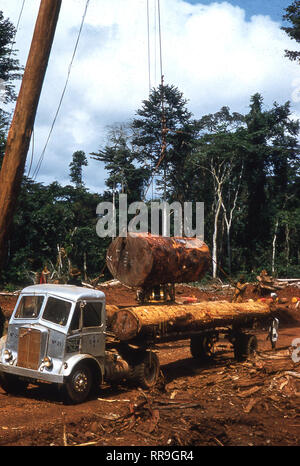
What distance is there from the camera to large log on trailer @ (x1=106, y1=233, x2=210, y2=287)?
12672 mm

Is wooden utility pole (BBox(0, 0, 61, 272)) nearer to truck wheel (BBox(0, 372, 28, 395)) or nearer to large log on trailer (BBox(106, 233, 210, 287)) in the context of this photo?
truck wheel (BBox(0, 372, 28, 395))

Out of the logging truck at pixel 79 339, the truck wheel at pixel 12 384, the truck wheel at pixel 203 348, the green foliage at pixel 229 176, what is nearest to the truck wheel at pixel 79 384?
the logging truck at pixel 79 339

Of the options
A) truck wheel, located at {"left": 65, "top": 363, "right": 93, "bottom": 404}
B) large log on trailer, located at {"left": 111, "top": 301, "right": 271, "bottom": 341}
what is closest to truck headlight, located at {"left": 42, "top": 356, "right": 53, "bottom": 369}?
truck wheel, located at {"left": 65, "top": 363, "right": 93, "bottom": 404}

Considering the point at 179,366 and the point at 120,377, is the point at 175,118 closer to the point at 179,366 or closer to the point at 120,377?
the point at 179,366

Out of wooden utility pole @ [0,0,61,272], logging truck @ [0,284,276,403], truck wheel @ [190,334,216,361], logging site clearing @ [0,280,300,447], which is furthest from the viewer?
truck wheel @ [190,334,216,361]

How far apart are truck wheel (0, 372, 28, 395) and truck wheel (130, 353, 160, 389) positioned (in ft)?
7.70

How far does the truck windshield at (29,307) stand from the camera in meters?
10.0

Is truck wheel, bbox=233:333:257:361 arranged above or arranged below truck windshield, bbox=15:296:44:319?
below

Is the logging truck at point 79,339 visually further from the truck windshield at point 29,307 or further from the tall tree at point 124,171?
the tall tree at point 124,171

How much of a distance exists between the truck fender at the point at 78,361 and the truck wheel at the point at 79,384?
9 centimetres

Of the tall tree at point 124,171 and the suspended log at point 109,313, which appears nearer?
the suspended log at point 109,313

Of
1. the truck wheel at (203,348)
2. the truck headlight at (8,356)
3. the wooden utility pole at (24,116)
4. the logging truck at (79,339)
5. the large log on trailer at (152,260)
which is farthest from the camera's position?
the truck wheel at (203,348)

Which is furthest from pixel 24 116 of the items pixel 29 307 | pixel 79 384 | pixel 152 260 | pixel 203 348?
pixel 203 348

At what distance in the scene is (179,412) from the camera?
841 cm
